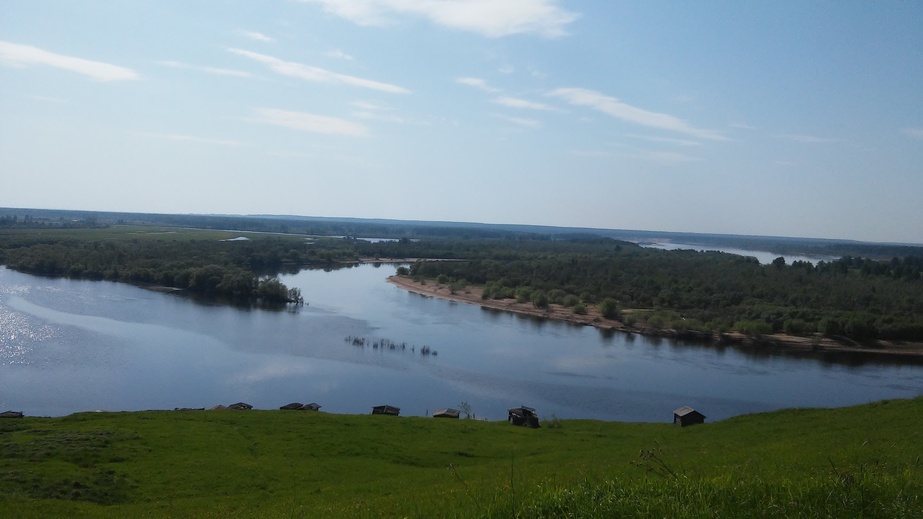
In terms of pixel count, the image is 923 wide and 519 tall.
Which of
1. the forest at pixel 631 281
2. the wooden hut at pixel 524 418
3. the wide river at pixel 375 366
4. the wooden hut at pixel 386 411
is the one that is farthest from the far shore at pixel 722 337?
the wooden hut at pixel 386 411

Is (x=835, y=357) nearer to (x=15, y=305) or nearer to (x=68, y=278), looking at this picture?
(x=15, y=305)

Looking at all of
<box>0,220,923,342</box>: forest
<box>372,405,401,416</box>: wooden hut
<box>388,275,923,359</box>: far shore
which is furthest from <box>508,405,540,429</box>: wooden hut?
<box>0,220,923,342</box>: forest

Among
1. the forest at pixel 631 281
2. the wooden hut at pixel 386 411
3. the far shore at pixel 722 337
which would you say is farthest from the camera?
the forest at pixel 631 281

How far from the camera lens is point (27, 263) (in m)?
62.3

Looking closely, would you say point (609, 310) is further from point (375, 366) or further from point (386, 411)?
point (386, 411)

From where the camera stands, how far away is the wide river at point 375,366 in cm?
2541

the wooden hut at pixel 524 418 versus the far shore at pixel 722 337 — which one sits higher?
the wooden hut at pixel 524 418

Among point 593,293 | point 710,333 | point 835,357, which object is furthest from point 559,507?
point 593,293

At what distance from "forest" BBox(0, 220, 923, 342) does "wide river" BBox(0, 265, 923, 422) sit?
20.1 ft

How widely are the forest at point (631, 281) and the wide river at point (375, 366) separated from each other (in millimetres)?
6127

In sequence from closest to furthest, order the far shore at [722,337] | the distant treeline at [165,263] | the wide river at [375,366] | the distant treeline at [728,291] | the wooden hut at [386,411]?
the wooden hut at [386,411], the wide river at [375,366], the far shore at [722,337], the distant treeline at [728,291], the distant treeline at [165,263]

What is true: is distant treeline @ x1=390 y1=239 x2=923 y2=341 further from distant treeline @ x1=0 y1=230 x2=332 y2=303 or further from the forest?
distant treeline @ x1=0 y1=230 x2=332 y2=303

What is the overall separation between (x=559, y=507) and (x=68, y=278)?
65.0 metres

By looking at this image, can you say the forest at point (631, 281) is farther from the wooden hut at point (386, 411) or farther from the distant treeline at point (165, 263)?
the wooden hut at point (386, 411)
